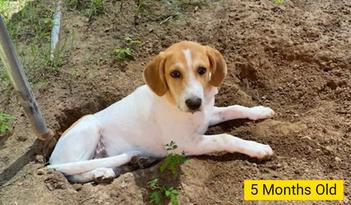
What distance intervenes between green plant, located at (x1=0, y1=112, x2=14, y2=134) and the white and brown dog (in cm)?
58

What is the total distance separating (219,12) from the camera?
5973mm

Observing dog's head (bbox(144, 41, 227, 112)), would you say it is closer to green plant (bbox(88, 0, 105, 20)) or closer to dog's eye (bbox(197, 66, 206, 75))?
dog's eye (bbox(197, 66, 206, 75))

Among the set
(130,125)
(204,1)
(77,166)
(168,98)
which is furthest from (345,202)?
(204,1)

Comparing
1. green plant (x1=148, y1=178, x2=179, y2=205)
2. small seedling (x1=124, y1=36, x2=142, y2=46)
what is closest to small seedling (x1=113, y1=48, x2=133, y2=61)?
small seedling (x1=124, y1=36, x2=142, y2=46)

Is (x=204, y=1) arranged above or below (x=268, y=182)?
above

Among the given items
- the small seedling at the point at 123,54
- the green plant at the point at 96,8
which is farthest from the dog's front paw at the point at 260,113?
the green plant at the point at 96,8

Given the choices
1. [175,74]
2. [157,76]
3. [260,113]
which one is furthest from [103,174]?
[260,113]

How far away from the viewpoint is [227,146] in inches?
170

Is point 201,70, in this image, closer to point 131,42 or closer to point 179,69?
point 179,69

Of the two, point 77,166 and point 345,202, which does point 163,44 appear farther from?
point 345,202

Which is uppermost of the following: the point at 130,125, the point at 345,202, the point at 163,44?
the point at 163,44

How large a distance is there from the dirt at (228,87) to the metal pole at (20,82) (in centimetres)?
27

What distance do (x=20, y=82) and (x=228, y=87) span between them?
6.67 feet

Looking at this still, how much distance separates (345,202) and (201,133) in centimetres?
134
